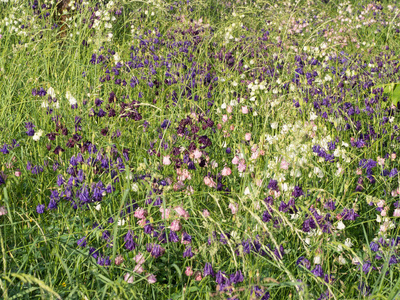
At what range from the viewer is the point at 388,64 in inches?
139

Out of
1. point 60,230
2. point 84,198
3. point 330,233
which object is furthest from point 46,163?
point 330,233

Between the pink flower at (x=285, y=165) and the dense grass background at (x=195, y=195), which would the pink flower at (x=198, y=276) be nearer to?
the dense grass background at (x=195, y=195)

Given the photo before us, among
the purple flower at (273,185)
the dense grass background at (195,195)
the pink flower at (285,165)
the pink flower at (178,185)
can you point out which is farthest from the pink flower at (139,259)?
the pink flower at (285,165)

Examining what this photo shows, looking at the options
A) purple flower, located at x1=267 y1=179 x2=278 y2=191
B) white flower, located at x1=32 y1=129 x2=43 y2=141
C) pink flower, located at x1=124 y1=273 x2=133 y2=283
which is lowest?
pink flower, located at x1=124 y1=273 x2=133 y2=283

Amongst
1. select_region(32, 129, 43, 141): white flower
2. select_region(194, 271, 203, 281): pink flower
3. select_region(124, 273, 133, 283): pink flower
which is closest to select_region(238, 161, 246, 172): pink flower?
select_region(194, 271, 203, 281): pink flower

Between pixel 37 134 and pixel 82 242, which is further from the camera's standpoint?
pixel 37 134

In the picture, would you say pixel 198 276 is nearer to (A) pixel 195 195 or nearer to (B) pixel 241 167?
(A) pixel 195 195

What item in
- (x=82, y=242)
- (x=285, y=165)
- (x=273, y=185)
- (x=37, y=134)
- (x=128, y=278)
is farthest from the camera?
(x=37, y=134)

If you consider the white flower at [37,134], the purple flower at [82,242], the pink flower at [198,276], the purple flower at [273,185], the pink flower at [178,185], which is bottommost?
the pink flower at [198,276]

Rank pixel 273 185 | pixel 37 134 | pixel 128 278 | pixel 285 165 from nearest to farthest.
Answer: pixel 128 278
pixel 273 185
pixel 285 165
pixel 37 134

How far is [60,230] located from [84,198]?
40 centimetres

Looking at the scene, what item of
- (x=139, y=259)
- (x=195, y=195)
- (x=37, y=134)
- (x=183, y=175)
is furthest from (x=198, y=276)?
(x=37, y=134)

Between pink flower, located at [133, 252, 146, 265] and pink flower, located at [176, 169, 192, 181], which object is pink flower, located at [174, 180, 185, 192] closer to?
pink flower, located at [176, 169, 192, 181]

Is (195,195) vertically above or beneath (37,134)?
beneath
